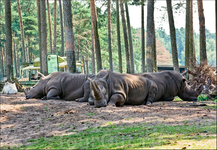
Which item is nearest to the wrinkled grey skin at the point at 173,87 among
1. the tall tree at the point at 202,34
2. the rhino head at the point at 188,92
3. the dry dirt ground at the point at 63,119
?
the rhino head at the point at 188,92

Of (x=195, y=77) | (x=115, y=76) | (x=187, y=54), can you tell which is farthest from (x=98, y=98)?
(x=187, y=54)

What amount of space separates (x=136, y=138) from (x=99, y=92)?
468 cm

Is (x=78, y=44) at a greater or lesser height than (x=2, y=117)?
greater

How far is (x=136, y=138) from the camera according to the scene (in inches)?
216

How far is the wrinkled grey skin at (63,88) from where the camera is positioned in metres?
12.6

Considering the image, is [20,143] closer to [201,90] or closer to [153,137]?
[153,137]

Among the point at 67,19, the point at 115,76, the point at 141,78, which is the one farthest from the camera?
the point at 67,19

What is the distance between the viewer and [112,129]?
6.61m

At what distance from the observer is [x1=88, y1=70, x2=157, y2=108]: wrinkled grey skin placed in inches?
399

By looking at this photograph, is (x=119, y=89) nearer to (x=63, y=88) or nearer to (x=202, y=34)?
(x=63, y=88)

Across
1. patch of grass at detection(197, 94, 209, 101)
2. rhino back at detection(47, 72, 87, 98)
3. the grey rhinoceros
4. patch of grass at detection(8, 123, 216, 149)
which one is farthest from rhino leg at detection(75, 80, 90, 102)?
patch of grass at detection(8, 123, 216, 149)

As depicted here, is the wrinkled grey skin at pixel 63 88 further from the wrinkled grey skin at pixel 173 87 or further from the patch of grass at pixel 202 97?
the patch of grass at pixel 202 97

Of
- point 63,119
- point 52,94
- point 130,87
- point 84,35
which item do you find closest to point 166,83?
point 130,87

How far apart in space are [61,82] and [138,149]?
8.71m
